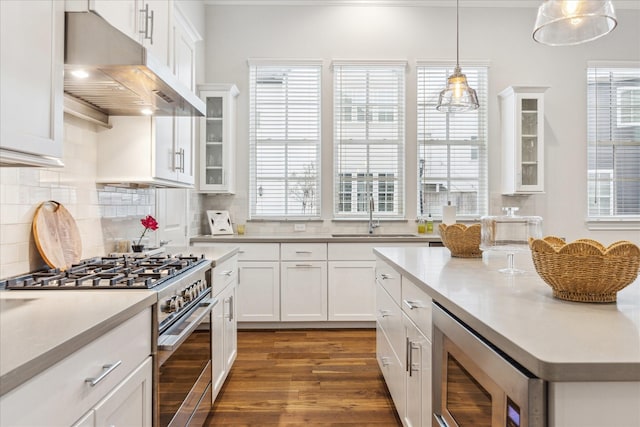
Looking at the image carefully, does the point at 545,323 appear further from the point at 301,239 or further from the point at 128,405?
the point at 301,239

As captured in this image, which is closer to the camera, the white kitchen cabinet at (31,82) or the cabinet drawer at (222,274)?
the white kitchen cabinet at (31,82)

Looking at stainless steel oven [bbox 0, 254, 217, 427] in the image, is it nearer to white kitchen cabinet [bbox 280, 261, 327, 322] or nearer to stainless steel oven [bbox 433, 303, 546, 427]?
stainless steel oven [bbox 433, 303, 546, 427]

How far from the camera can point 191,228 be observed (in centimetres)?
396

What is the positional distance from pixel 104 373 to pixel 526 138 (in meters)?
4.46

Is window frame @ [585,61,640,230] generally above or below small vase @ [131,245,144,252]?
above

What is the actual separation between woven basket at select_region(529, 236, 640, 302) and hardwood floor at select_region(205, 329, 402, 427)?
148cm

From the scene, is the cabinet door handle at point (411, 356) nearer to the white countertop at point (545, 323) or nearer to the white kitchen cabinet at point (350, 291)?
the white countertop at point (545, 323)

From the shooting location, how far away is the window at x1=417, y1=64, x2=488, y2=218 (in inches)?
179

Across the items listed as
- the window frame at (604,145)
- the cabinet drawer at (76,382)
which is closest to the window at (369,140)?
the window frame at (604,145)

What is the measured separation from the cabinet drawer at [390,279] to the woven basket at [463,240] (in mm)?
356

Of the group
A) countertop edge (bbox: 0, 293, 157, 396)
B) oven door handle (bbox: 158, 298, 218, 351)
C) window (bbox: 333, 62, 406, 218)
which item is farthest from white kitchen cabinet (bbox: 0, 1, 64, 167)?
window (bbox: 333, 62, 406, 218)

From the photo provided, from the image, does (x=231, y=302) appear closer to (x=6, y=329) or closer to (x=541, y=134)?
(x=6, y=329)

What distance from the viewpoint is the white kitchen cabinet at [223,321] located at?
2.25m

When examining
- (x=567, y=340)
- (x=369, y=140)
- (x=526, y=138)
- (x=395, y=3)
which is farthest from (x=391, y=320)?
(x=395, y=3)
